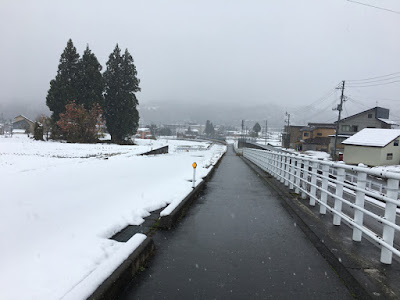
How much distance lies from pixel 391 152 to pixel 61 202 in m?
42.5

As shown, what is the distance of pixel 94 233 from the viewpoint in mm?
4926

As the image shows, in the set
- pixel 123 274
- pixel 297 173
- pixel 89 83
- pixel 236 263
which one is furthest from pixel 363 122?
pixel 123 274

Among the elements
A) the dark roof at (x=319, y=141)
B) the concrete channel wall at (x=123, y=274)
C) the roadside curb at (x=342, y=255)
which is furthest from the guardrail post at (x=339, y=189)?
the dark roof at (x=319, y=141)

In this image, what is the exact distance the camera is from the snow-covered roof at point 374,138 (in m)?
37.3

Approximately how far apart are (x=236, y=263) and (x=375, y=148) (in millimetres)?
40151

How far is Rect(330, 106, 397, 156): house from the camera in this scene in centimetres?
5525

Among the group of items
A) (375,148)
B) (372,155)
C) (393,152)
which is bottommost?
(372,155)

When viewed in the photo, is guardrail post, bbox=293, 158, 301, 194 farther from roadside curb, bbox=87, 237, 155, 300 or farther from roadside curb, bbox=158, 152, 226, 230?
roadside curb, bbox=87, 237, 155, 300

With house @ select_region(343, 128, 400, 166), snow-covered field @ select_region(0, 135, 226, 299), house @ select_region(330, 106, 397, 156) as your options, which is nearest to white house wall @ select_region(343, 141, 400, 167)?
house @ select_region(343, 128, 400, 166)

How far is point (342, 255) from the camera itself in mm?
4262

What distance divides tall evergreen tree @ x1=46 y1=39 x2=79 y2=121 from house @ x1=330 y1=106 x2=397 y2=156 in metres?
49.3

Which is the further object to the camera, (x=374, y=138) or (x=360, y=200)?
(x=374, y=138)

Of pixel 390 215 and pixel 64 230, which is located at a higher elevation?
pixel 390 215

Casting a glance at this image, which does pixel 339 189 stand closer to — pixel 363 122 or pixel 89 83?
pixel 89 83
